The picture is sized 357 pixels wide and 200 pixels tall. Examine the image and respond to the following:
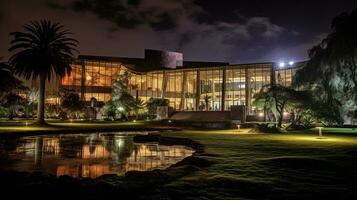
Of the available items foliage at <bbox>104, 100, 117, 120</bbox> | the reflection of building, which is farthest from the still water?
the reflection of building

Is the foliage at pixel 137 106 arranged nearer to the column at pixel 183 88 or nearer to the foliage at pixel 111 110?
the foliage at pixel 111 110

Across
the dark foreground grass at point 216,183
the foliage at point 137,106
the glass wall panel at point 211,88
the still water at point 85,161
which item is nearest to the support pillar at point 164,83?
the glass wall panel at point 211,88

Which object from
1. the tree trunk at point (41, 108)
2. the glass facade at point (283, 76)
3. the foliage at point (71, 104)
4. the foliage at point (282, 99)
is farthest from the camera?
the glass facade at point (283, 76)

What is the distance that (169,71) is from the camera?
9012 cm

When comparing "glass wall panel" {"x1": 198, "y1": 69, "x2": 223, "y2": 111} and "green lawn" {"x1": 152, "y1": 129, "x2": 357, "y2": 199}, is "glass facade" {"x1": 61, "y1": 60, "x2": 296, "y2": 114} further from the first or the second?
"green lawn" {"x1": 152, "y1": 129, "x2": 357, "y2": 199}

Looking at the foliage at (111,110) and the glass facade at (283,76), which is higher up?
the glass facade at (283,76)

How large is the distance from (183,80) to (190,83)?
322 cm

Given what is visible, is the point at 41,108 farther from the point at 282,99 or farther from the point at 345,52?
the point at 345,52

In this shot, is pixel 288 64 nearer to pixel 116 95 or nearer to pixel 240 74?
pixel 240 74

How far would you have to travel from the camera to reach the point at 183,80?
8762 centimetres

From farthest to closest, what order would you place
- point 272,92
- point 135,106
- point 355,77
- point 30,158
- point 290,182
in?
point 135,106
point 272,92
point 355,77
point 30,158
point 290,182

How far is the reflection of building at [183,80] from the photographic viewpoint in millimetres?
78375

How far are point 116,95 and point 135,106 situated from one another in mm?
4434

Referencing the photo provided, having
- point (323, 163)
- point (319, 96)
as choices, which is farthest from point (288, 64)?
point (323, 163)
